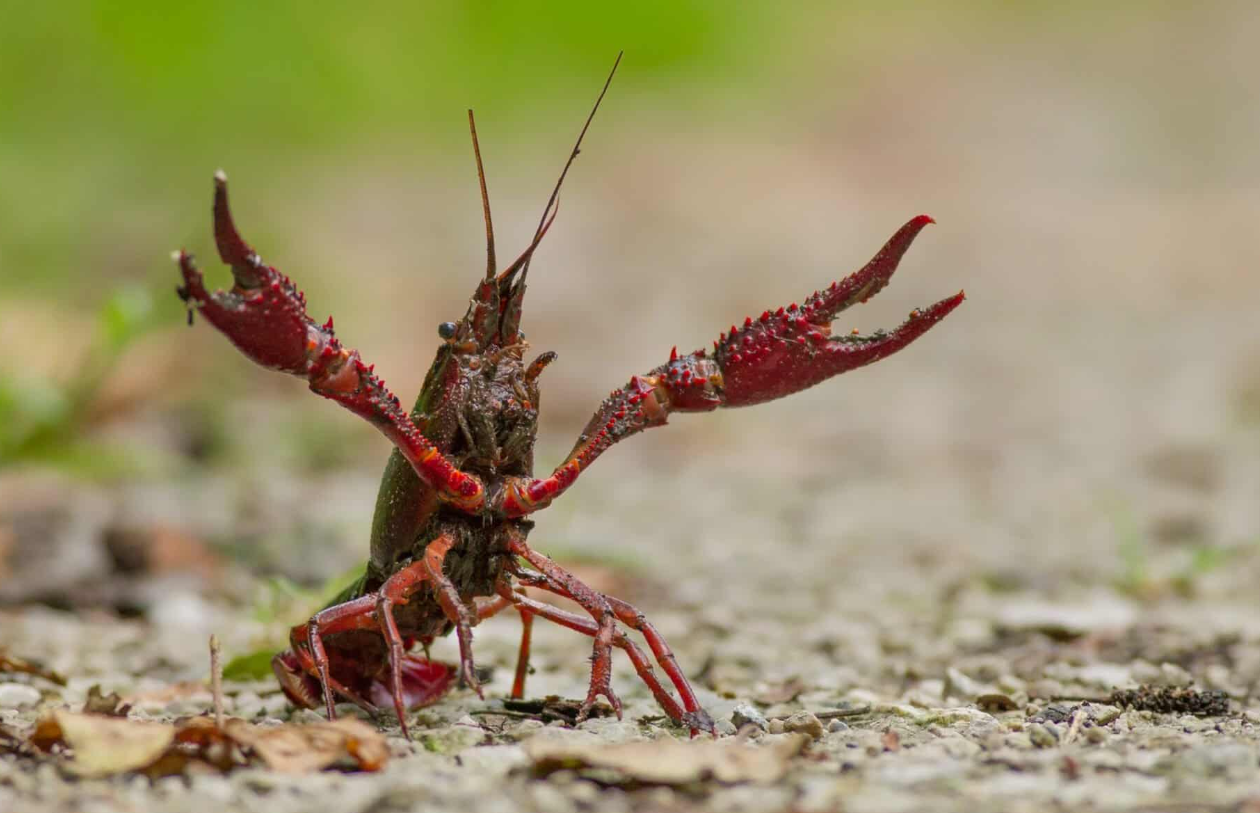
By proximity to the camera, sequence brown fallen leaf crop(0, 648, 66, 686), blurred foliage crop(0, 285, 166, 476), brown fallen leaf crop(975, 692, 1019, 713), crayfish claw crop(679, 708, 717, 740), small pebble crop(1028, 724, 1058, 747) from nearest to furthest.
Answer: small pebble crop(1028, 724, 1058, 747) → crayfish claw crop(679, 708, 717, 740) → brown fallen leaf crop(975, 692, 1019, 713) → brown fallen leaf crop(0, 648, 66, 686) → blurred foliage crop(0, 285, 166, 476)

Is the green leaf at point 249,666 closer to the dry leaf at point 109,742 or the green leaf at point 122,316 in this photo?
the dry leaf at point 109,742

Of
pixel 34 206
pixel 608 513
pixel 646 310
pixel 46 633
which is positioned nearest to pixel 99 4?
pixel 34 206

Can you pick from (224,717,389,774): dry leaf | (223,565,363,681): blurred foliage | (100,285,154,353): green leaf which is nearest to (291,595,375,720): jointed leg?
(224,717,389,774): dry leaf

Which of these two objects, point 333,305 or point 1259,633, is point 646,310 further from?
point 1259,633

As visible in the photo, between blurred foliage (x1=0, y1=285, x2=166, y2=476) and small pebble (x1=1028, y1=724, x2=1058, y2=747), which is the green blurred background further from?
small pebble (x1=1028, y1=724, x2=1058, y2=747)

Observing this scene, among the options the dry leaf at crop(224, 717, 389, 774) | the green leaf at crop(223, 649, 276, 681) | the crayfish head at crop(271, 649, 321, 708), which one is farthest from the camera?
the green leaf at crop(223, 649, 276, 681)

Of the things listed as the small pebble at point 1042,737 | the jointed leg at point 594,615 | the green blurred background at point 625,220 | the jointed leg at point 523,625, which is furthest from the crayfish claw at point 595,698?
the green blurred background at point 625,220
